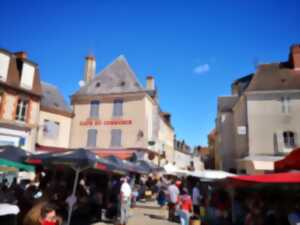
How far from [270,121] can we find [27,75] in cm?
1752

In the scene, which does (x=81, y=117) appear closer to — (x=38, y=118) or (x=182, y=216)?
(x=38, y=118)

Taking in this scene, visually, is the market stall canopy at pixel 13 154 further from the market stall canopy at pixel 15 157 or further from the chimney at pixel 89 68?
the chimney at pixel 89 68

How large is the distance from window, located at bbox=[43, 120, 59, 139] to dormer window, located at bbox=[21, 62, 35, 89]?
3.72m

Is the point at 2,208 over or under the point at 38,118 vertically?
under

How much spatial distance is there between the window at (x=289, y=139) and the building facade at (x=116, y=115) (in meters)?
9.77

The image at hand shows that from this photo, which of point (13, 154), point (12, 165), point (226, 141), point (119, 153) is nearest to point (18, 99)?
point (119, 153)

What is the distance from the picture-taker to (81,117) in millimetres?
23047

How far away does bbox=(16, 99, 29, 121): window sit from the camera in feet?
55.7

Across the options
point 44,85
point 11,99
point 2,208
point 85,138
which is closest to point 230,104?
point 85,138

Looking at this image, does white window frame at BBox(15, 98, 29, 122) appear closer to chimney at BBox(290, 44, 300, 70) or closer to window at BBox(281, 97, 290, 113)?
window at BBox(281, 97, 290, 113)

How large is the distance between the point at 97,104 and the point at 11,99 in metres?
7.58

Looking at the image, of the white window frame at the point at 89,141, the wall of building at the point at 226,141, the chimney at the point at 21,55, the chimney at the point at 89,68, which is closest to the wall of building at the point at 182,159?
the wall of building at the point at 226,141

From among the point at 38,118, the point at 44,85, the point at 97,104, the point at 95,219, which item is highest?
the point at 44,85

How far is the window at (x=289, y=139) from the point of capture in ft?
62.3
